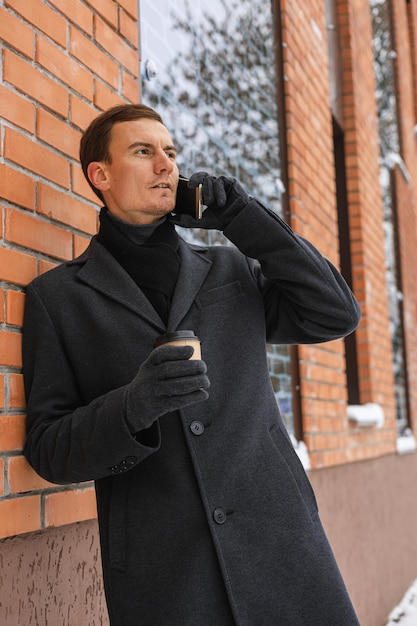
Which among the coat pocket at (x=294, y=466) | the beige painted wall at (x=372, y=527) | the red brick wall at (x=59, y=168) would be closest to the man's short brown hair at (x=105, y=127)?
the red brick wall at (x=59, y=168)

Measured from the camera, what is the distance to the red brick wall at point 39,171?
2.02 meters

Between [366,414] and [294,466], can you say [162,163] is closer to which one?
[294,466]

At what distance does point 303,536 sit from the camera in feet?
6.48

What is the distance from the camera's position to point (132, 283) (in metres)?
2.02

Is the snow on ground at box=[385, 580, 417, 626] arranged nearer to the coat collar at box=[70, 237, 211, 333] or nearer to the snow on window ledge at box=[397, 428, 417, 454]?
the snow on window ledge at box=[397, 428, 417, 454]

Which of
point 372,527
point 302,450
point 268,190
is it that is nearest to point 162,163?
point 268,190

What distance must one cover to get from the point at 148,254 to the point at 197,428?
0.45 meters

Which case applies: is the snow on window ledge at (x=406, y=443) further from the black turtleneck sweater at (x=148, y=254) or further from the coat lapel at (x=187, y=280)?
the black turtleneck sweater at (x=148, y=254)

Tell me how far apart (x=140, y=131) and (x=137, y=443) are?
2.84ft

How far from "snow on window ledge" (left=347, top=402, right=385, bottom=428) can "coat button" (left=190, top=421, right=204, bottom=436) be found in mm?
3670

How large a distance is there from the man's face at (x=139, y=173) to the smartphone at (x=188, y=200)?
0.02m

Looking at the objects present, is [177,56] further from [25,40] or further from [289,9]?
[289,9]

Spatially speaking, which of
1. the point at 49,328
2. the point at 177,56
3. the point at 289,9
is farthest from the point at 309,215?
the point at 49,328

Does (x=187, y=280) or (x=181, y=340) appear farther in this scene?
(x=187, y=280)
